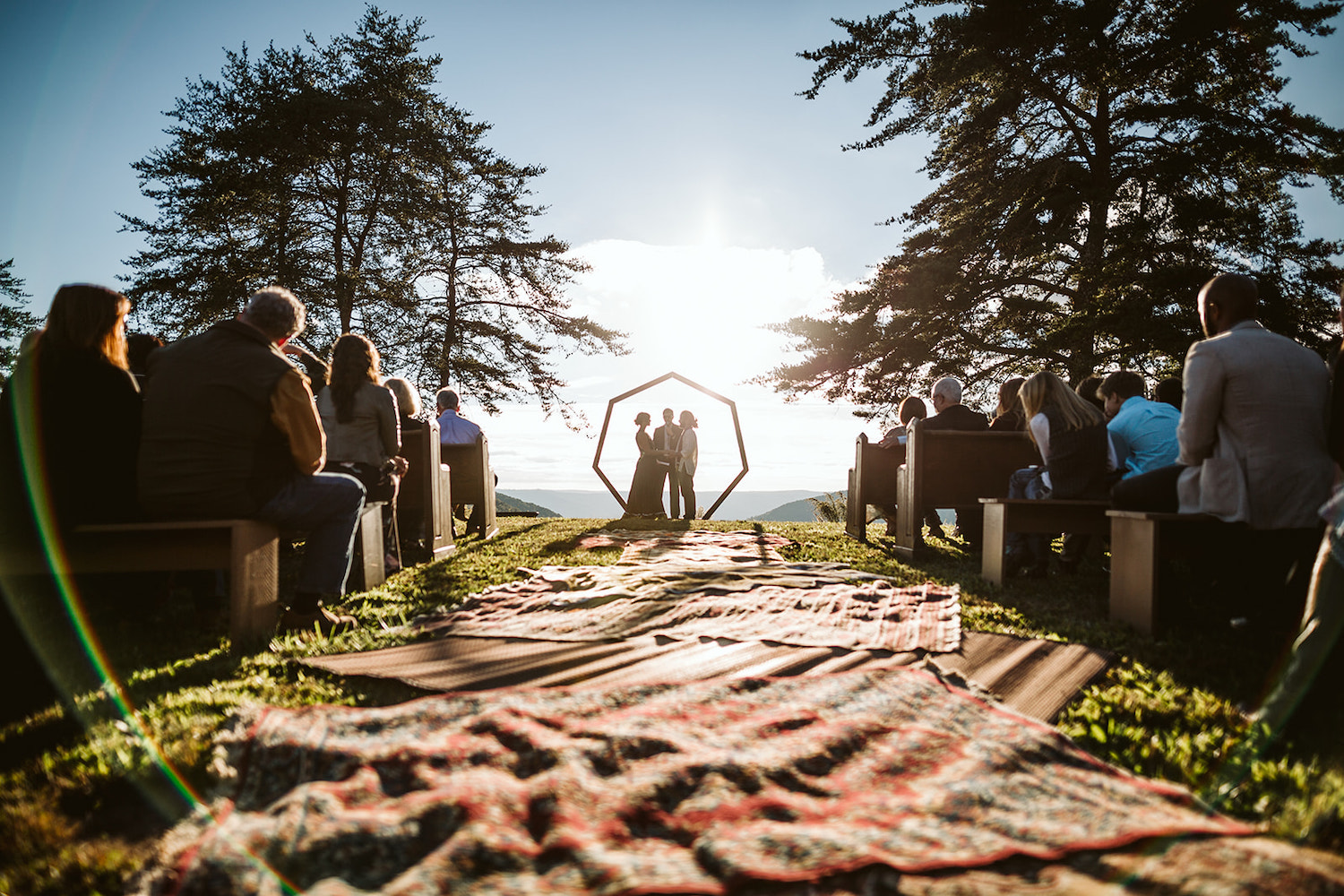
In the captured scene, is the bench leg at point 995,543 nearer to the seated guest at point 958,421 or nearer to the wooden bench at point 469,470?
the seated guest at point 958,421

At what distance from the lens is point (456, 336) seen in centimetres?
1817

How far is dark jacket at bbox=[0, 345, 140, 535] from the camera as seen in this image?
325 centimetres

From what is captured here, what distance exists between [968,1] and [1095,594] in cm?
1162

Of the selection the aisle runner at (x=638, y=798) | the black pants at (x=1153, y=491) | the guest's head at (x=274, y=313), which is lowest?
the aisle runner at (x=638, y=798)

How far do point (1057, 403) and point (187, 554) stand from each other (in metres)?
5.40

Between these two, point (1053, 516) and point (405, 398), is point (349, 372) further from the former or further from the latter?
point (1053, 516)

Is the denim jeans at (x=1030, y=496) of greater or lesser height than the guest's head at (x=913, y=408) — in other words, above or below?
below

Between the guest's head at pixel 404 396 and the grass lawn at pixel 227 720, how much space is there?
2869 mm

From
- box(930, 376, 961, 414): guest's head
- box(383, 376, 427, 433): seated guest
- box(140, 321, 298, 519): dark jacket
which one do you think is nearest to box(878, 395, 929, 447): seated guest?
box(930, 376, 961, 414): guest's head

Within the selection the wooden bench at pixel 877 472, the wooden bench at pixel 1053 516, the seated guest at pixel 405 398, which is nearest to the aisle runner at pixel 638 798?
the wooden bench at pixel 1053 516

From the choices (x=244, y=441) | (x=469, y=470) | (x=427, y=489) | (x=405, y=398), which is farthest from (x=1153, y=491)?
(x=469, y=470)

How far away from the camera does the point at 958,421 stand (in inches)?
282

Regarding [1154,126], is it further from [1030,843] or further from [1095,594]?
[1030,843]

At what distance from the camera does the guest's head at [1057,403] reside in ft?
17.2
